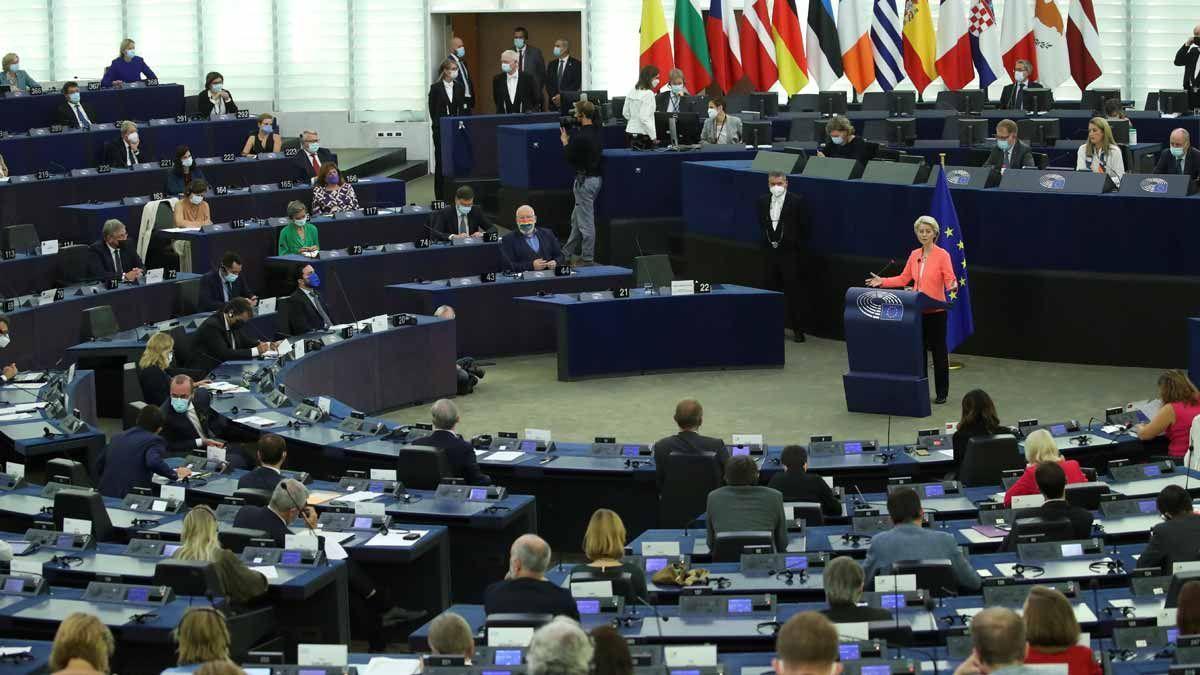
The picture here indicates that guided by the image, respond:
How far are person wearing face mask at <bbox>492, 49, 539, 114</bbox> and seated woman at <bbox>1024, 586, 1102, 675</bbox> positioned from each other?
69.7 ft

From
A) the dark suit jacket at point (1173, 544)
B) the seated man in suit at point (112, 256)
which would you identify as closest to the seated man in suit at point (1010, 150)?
the seated man in suit at point (112, 256)

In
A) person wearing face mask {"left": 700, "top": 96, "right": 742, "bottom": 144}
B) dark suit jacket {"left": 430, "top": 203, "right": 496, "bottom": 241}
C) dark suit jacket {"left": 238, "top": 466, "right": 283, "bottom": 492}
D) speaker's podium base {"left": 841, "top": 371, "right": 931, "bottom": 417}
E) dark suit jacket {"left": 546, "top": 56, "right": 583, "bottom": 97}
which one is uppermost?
dark suit jacket {"left": 546, "top": 56, "right": 583, "bottom": 97}

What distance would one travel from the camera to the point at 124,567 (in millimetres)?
11250

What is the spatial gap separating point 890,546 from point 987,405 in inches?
128

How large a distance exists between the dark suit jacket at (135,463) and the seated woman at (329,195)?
9.79m

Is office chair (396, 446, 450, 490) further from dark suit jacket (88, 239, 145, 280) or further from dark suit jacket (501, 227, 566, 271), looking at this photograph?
dark suit jacket (88, 239, 145, 280)

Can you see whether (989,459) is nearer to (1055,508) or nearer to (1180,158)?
(1055,508)

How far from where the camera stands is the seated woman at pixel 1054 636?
794cm

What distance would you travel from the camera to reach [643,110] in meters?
24.9

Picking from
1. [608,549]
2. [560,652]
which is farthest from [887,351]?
[560,652]

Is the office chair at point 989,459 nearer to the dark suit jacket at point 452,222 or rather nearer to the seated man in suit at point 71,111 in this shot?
the dark suit jacket at point 452,222

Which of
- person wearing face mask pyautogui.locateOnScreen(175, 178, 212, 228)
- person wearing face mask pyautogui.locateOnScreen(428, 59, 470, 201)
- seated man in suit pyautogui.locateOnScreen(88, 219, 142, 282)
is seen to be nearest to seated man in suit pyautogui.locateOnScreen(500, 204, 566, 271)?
person wearing face mask pyautogui.locateOnScreen(175, 178, 212, 228)

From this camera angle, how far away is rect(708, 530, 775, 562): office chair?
11.1 metres

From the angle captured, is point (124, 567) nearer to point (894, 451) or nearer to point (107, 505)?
point (107, 505)
